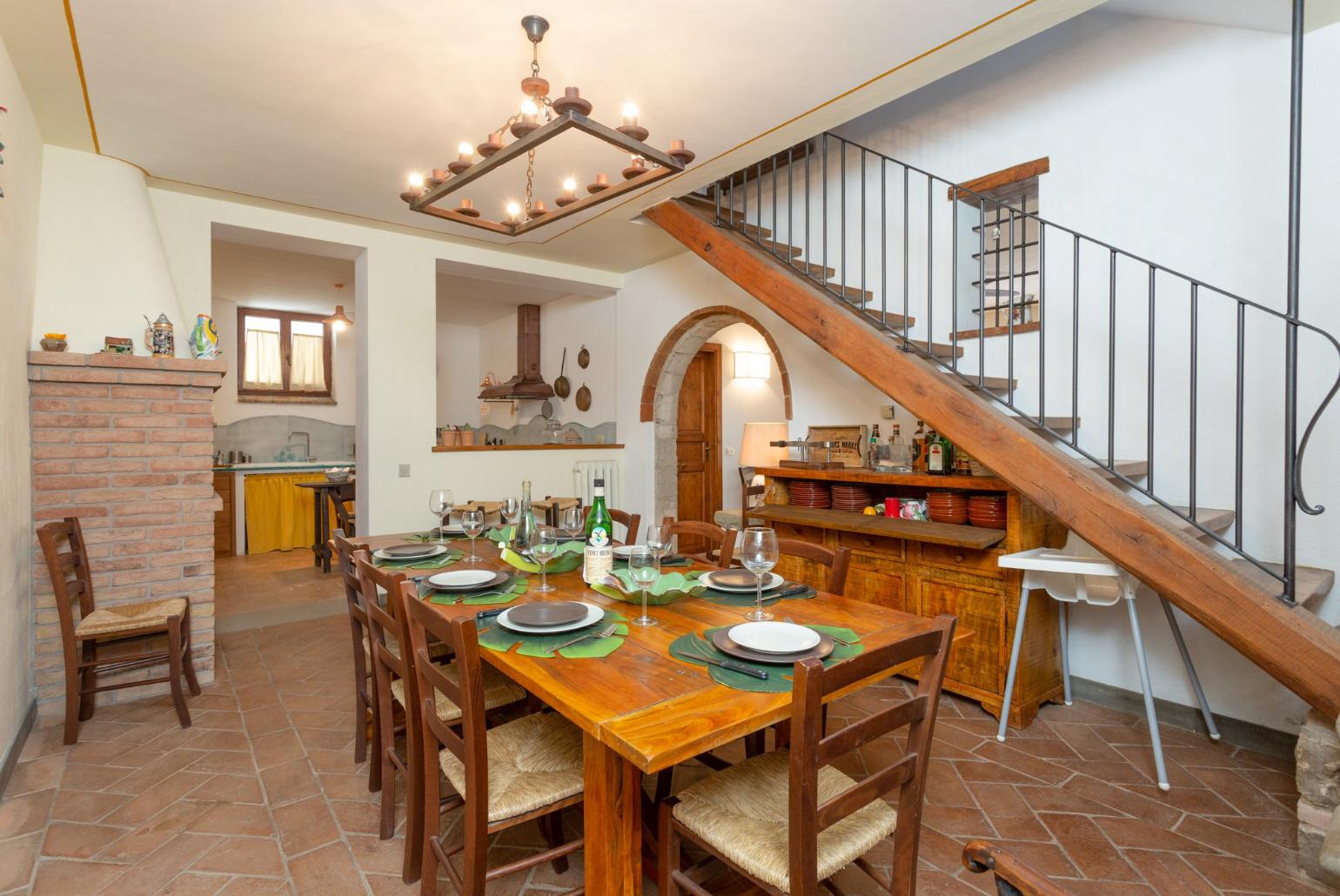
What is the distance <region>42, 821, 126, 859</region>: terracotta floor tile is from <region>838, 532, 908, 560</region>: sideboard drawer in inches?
119

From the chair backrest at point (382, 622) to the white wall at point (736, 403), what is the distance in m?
4.83

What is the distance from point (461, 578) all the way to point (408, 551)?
1.76 feet

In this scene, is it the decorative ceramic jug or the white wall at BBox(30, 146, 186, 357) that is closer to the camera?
the white wall at BBox(30, 146, 186, 357)

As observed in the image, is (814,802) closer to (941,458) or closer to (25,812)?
(941,458)

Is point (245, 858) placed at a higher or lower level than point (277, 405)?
lower

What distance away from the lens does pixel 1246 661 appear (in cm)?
261

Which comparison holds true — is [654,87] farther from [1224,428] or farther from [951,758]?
[951,758]

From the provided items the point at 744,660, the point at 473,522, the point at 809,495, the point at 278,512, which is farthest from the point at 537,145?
the point at 278,512

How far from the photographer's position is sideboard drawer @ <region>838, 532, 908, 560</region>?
3.25 m

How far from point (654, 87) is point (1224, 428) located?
2728 mm

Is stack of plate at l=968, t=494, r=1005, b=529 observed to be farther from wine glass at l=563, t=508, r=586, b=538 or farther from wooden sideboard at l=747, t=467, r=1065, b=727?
wine glass at l=563, t=508, r=586, b=538

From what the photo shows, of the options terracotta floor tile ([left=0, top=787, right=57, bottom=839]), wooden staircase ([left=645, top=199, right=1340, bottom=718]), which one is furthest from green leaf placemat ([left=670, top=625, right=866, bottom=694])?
terracotta floor tile ([left=0, top=787, right=57, bottom=839])

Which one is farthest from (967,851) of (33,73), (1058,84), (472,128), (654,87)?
(33,73)

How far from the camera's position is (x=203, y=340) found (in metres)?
3.53
